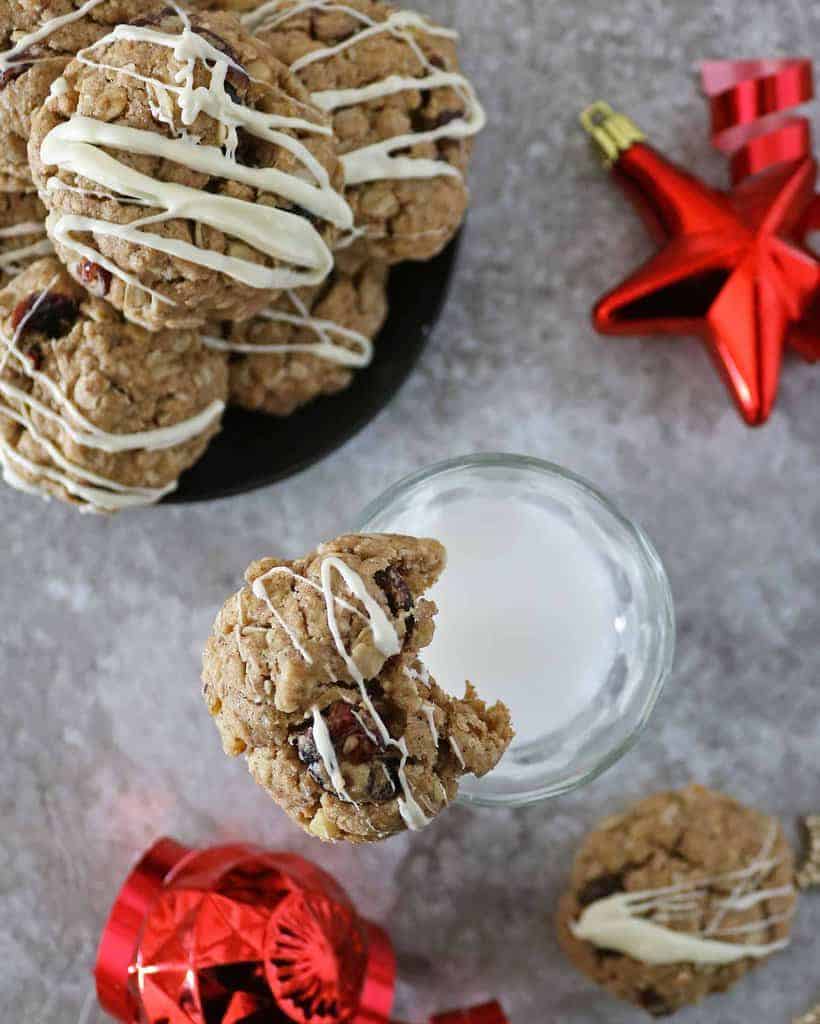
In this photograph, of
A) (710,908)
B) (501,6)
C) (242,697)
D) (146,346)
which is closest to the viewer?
(242,697)

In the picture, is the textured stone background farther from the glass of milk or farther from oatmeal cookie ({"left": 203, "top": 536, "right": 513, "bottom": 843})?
oatmeal cookie ({"left": 203, "top": 536, "right": 513, "bottom": 843})

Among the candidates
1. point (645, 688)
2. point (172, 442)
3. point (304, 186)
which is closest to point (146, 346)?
point (172, 442)

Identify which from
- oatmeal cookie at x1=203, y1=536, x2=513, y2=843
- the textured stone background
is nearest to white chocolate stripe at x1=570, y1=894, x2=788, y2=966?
the textured stone background

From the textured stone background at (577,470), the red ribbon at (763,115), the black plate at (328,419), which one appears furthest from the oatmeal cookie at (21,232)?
the red ribbon at (763,115)

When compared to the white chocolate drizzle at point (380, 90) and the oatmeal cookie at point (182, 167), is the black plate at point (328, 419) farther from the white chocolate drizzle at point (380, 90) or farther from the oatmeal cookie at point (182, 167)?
the oatmeal cookie at point (182, 167)

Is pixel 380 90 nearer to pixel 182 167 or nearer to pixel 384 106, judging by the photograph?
pixel 384 106

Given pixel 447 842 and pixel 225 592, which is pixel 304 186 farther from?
pixel 447 842
